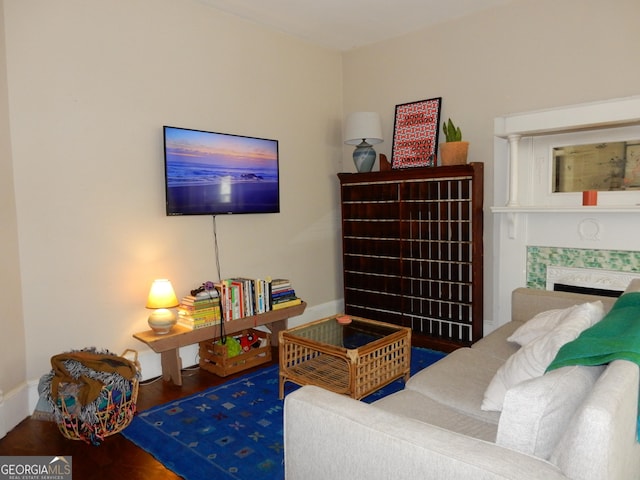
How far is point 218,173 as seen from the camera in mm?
3539

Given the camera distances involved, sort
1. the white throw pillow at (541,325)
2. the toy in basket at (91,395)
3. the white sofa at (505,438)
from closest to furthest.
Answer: the white sofa at (505,438), the white throw pillow at (541,325), the toy in basket at (91,395)

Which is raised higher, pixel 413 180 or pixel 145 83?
pixel 145 83

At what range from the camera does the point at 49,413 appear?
2.58 metres

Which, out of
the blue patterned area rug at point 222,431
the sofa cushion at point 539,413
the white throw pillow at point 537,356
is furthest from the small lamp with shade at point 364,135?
the sofa cushion at point 539,413

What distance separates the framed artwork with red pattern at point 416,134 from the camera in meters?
4.05

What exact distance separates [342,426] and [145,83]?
9.28 ft

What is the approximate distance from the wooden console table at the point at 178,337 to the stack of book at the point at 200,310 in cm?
4

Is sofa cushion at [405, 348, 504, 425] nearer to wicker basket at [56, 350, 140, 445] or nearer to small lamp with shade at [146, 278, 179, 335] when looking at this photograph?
wicker basket at [56, 350, 140, 445]

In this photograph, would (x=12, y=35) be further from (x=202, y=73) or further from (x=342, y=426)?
(x=342, y=426)

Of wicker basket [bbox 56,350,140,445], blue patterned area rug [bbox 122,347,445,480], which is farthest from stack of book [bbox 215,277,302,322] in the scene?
wicker basket [bbox 56,350,140,445]

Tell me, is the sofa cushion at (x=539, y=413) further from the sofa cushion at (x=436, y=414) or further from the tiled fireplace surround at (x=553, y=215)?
the tiled fireplace surround at (x=553, y=215)

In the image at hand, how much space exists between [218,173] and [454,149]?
1893 mm

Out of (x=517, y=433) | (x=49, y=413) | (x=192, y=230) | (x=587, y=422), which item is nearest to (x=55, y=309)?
(x=49, y=413)

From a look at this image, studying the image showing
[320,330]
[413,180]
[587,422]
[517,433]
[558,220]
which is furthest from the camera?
[413,180]
